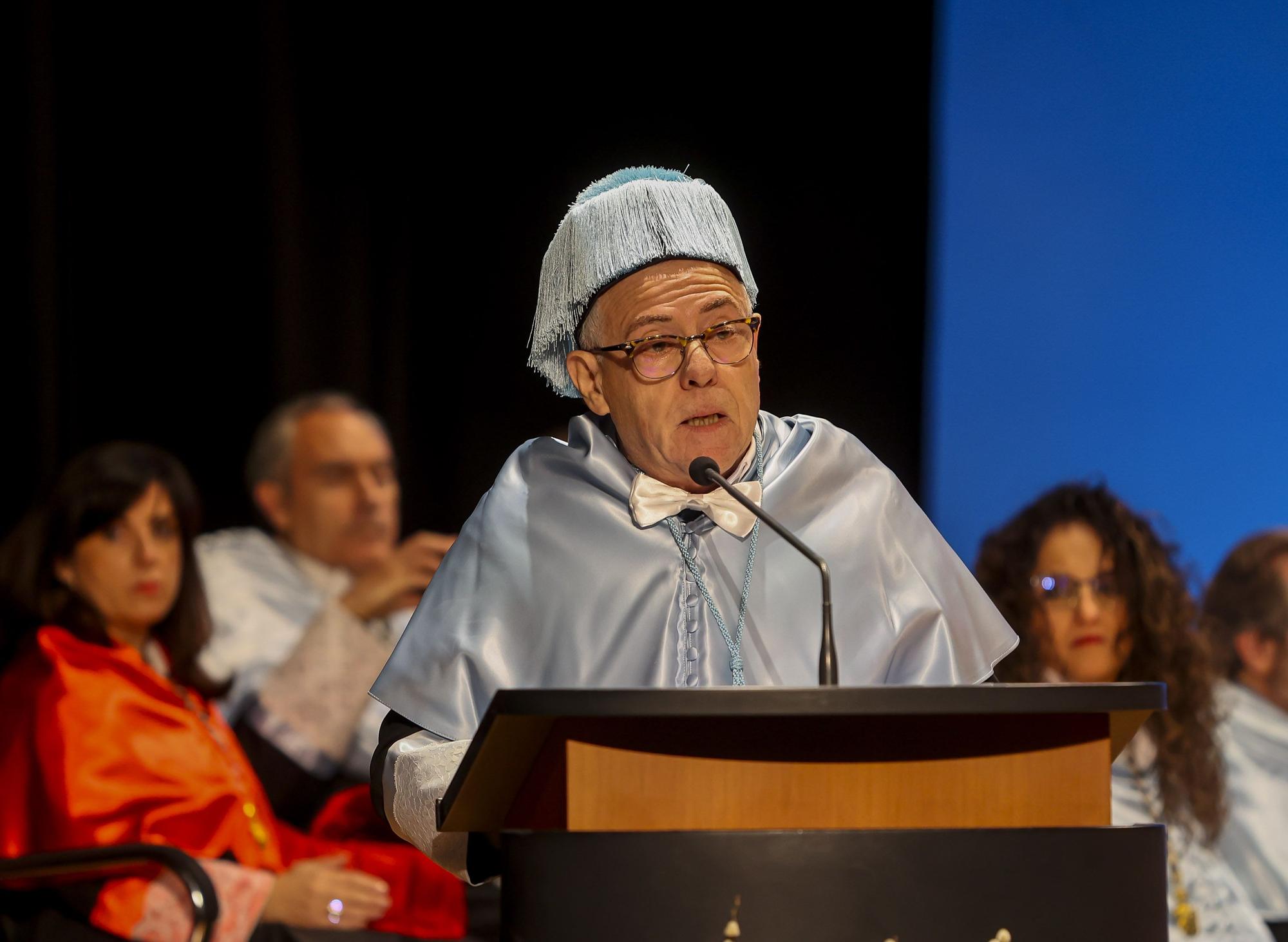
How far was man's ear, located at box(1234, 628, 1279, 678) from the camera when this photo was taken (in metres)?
4.89

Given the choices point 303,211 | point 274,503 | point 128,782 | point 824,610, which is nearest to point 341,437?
point 274,503

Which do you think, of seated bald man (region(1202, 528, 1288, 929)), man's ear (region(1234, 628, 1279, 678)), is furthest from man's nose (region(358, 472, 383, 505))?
man's ear (region(1234, 628, 1279, 678))

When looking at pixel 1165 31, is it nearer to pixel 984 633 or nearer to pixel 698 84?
pixel 698 84

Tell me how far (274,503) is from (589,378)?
11.2 ft

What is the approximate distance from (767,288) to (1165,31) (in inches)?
58.5

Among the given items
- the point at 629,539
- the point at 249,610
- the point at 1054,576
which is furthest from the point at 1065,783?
the point at 249,610

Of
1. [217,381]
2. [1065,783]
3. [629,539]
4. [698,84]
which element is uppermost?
[698,84]

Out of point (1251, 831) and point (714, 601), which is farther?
point (1251, 831)

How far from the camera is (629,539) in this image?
7.07 feet

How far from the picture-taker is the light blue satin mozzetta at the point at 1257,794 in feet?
14.8

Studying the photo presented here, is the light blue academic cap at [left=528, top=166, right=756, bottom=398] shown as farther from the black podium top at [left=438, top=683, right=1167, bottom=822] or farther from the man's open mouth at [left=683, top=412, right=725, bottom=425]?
the black podium top at [left=438, top=683, right=1167, bottom=822]

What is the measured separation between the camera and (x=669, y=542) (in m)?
2.16

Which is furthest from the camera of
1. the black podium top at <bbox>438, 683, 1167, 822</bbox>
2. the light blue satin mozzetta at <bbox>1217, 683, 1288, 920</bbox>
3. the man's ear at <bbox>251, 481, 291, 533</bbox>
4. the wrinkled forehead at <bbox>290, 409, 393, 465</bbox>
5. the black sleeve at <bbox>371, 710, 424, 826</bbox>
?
the man's ear at <bbox>251, 481, 291, 533</bbox>

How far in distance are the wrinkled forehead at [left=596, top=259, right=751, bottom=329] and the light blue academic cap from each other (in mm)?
12
